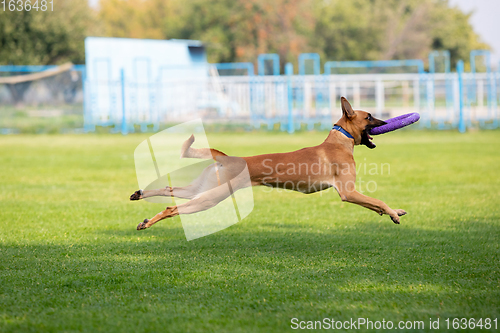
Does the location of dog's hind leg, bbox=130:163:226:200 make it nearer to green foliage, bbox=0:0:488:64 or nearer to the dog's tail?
the dog's tail

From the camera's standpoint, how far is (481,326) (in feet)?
13.0

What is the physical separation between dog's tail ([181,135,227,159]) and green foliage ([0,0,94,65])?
3700cm

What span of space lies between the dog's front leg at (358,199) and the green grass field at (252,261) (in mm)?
499

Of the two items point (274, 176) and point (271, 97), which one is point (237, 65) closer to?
point (271, 97)

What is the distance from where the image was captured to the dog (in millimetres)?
5872

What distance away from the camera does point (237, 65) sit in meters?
39.3

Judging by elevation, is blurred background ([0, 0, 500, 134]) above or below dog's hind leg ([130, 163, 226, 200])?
above

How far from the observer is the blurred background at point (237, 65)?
28750 mm

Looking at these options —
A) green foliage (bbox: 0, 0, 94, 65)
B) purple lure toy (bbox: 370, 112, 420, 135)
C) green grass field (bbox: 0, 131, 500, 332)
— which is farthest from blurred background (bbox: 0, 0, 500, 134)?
purple lure toy (bbox: 370, 112, 420, 135)

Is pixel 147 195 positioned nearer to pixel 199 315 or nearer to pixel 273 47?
pixel 199 315

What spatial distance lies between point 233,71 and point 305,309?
49491 mm

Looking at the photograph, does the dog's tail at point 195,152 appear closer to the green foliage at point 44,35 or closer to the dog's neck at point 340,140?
the dog's neck at point 340,140

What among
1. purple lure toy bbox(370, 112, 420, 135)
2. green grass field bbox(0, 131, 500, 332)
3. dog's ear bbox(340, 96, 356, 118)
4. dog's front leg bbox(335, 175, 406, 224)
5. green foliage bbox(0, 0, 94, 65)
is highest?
green foliage bbox(0, 0, 94, 65)

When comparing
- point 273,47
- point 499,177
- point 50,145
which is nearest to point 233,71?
point 273,47
